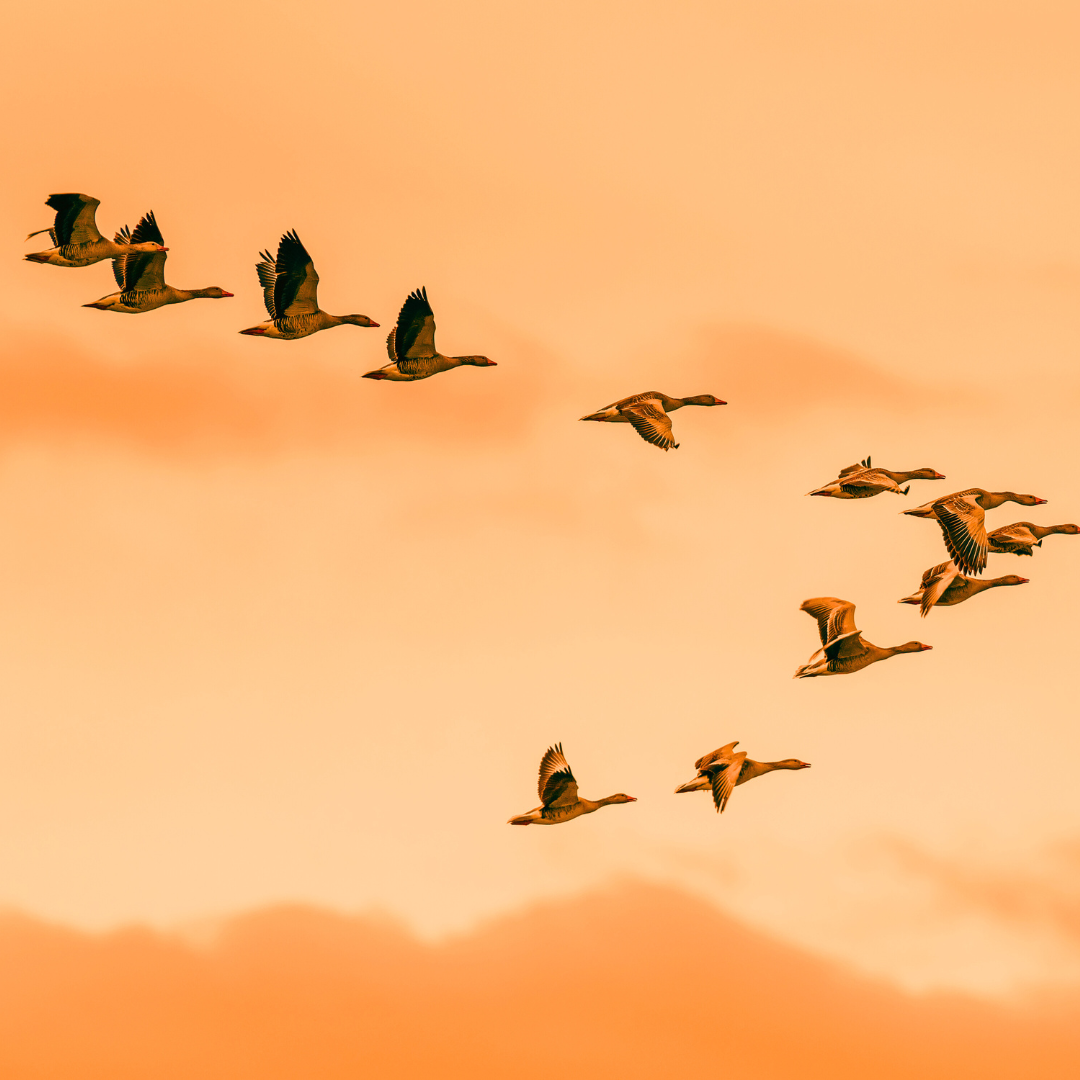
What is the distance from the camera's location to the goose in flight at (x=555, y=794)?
64.9m

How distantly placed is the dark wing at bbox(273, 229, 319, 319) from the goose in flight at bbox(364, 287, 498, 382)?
2860 millimetres

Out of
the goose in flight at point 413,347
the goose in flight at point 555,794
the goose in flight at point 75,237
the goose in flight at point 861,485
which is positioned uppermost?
the goose in flight at point 75,237

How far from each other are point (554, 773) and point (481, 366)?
14.5 m

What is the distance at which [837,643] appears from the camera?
63969 mm

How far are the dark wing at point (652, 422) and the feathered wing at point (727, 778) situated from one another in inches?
402

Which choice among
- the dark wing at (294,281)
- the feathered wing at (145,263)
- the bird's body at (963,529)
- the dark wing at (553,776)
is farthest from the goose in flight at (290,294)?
the bird's body at (963,529)

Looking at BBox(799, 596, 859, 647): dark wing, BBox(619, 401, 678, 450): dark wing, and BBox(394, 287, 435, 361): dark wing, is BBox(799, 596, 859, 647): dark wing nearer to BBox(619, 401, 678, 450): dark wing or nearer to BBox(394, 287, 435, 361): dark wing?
BBox(619, 401, 678, 450): dark wing

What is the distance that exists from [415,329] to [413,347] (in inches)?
30.5

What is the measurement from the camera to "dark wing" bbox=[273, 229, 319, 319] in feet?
209

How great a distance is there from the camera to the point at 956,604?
221 feet

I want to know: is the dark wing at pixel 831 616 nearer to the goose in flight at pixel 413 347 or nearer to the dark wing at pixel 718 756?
the dark wing at pixel 718 756

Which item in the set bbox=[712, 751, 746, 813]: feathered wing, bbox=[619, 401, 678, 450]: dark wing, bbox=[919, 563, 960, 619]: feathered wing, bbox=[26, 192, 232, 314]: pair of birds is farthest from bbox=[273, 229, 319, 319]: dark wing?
bbox=[919, 563, 960, 619]: feathered wing

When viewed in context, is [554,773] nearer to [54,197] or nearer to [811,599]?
[811,599]

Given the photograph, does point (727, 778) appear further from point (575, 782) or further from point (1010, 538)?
point (1010, 538)
